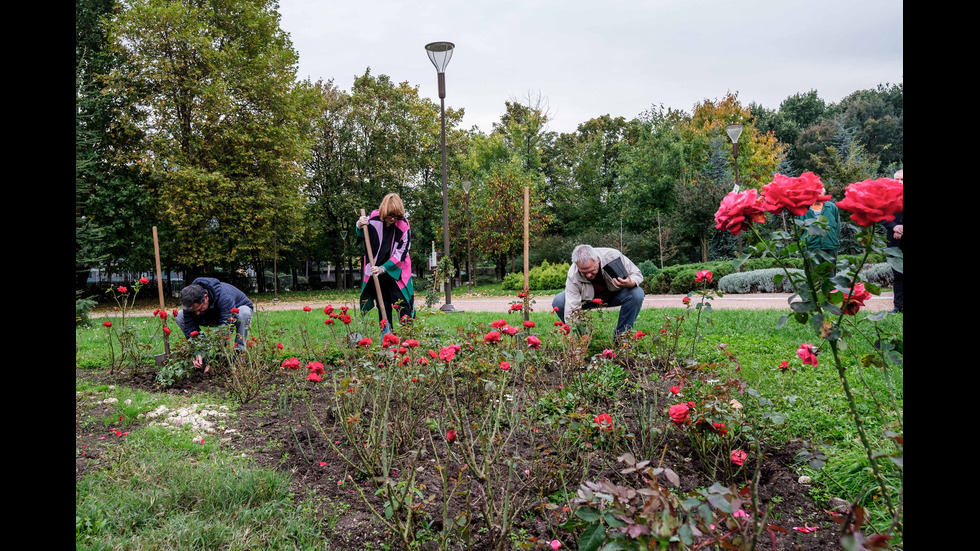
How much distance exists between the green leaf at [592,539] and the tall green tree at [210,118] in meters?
16.0

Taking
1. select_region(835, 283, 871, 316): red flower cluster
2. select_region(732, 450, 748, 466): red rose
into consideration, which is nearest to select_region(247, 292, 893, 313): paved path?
select_region(732, 450, 748, 466): red rose

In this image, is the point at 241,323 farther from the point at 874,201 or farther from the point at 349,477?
the point at 874,201

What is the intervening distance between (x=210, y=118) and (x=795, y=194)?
17135 millimetres

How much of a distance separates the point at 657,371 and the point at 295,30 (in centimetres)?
1900

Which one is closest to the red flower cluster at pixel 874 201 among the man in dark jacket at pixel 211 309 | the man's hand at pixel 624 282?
the man's hand at pixel 624 282

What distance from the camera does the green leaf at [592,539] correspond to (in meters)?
1.20

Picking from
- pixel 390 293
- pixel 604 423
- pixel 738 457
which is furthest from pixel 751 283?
pixel 604 423

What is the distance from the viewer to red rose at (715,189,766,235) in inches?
58.3

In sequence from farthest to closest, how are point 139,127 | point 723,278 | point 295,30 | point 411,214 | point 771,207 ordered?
point 411,214 < point 295,30 < point 139,127 < point 723,278 < point 771,207

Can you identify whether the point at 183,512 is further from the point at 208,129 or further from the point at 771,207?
the point at 208,129

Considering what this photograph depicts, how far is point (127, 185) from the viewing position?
50.3 feet

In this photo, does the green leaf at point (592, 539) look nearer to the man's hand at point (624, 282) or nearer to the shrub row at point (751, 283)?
the man's hand at point (624, 282)
